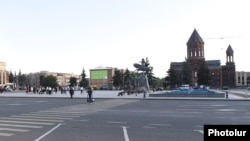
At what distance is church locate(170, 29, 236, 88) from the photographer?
403 ft

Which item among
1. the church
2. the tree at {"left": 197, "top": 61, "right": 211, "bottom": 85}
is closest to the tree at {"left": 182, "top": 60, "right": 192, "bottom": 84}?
the church

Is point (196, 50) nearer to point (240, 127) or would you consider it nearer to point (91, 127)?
point (91, 127)

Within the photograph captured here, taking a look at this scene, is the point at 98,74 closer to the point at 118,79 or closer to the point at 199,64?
the point at 118,79

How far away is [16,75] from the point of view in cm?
18875

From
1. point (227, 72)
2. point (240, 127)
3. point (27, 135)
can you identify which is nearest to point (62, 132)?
point (27, 135)

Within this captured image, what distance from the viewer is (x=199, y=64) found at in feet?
409

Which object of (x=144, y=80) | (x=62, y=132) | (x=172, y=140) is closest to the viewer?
(x=172, y=140)

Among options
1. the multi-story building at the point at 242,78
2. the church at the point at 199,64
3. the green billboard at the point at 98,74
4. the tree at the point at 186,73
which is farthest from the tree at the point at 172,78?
the multi-story building at the point at 242,78

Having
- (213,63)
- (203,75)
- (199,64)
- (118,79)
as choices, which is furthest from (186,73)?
(213,63)

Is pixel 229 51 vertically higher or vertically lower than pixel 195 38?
lower

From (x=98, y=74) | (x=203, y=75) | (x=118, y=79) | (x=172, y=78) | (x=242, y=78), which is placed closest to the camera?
(x=172, y=78)

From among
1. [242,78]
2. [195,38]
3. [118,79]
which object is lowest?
[118,79]

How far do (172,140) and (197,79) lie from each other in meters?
117

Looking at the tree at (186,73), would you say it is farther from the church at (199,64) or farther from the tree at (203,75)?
the tree at (203,75)
